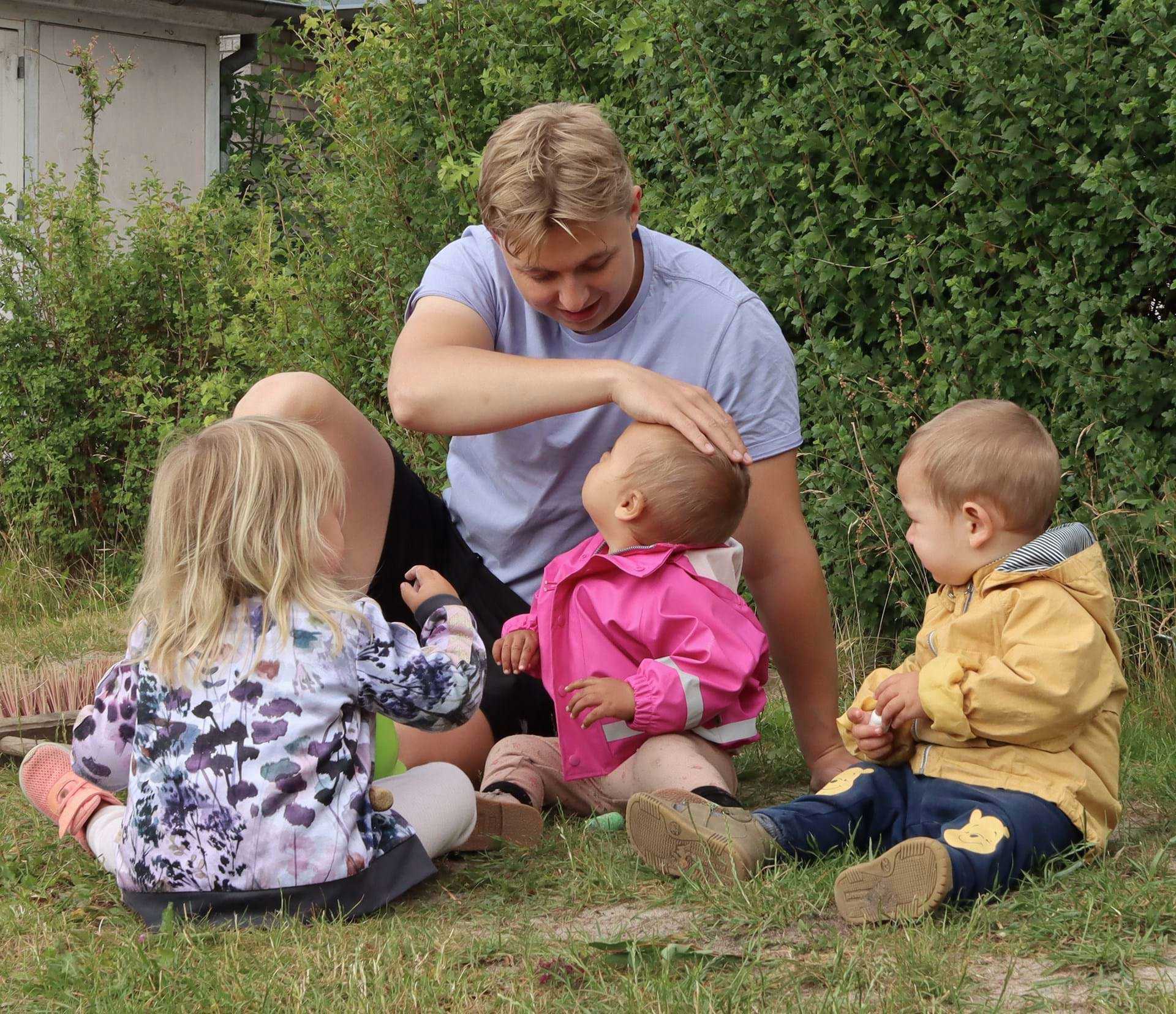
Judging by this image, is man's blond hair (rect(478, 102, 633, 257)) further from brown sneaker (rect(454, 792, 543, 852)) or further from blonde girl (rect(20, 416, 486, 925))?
brown sneaker (rect(454, 792, 543, 852))

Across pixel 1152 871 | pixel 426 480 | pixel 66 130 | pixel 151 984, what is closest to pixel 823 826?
pixel 1152 871

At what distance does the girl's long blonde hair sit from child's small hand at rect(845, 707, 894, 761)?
101 cm

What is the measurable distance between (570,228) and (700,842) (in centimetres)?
133

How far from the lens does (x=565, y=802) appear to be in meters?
3.09

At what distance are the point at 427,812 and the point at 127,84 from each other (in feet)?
29.3

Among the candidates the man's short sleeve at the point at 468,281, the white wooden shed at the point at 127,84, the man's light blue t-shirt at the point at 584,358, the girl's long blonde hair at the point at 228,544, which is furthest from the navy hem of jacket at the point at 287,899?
the white wooden shed at the point at 127,84

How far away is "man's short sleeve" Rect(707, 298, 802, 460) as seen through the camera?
10.1ft

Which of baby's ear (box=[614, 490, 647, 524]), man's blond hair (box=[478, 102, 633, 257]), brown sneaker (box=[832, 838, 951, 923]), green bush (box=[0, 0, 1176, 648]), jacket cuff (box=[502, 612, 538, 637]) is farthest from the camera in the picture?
green bush (box=[0, 0, 1176, 648])

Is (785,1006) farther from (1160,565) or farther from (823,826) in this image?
(1160,565)

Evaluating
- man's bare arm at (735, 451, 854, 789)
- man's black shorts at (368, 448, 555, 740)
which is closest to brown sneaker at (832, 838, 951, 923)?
man's bare arm at (735, 451, 854, 789)

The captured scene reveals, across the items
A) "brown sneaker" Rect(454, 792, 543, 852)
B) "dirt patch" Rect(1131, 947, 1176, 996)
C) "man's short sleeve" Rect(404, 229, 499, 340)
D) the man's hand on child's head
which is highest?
"man's short sleeve" Rect(404, 229, 499, 340)

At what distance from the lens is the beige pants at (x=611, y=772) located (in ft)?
8.88

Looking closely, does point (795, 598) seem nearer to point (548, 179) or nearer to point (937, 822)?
point (937, 822)

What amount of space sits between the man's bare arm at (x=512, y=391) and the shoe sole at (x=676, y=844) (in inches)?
Result: 29.5
